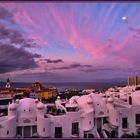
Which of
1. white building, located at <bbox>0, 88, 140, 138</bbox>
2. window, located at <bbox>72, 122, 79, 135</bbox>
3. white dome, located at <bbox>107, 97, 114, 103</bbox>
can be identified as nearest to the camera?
white building, located at <bbox>0, 88, 140, 138</bbox>

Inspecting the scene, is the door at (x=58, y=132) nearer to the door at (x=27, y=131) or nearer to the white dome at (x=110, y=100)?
the door at (x=27, y=131)

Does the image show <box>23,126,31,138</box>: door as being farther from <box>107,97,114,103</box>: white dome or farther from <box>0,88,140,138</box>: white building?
<box>107,97,114,103</box>: white dome

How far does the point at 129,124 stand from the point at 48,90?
135 inches

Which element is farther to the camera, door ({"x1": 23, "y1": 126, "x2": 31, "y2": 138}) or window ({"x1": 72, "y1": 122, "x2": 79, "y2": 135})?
window ({"x1": 72, "y1": 122, "x2": 79, "y2": 135})

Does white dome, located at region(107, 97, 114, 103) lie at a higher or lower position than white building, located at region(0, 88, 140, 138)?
higher

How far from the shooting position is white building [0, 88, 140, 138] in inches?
272

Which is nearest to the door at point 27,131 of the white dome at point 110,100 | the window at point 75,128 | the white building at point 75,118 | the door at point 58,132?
the white building at point 75,118

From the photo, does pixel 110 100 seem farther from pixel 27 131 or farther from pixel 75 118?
pixel 27 131

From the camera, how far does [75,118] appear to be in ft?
24.6

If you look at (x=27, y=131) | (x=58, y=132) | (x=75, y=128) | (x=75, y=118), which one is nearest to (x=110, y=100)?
(x=75, y=118)

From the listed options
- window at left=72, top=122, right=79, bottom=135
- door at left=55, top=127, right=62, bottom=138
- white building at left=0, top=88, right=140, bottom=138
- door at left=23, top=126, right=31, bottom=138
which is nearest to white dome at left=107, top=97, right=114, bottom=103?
white building at left=0, top=88, right=140, bottom=138

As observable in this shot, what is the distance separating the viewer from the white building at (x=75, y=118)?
6.91m

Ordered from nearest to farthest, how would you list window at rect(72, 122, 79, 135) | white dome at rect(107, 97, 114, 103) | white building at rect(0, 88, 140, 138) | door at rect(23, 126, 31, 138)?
1. white building at rect(0, 88, 140, 138)
2. door at rect(23, 126, 31, 138)
3. window at rect(72, 122, 79, 135)
4. white dome at rect(107, 97, 114, 103)

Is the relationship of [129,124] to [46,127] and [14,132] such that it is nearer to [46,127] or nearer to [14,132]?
[46,127]
